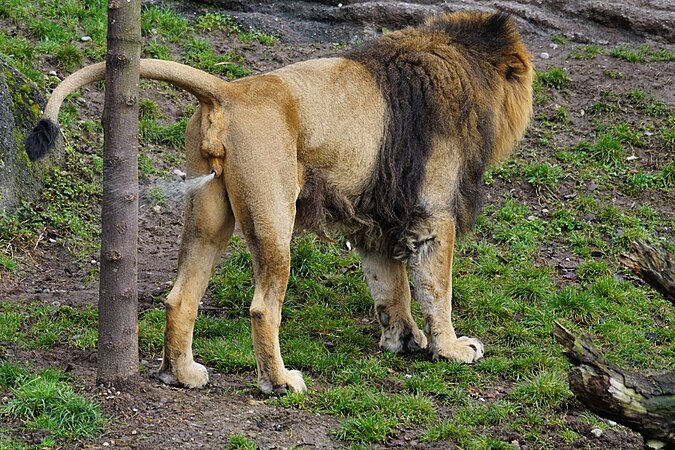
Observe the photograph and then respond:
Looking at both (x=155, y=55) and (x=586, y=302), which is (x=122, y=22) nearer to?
(x=586, y=302)

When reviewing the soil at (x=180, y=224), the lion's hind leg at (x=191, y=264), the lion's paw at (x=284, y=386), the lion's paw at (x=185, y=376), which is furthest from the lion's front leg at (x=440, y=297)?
the lion's paw at (x=185, y=376)

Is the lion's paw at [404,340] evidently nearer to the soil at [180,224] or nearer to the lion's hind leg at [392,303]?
the lion's hind leg at [392,303]

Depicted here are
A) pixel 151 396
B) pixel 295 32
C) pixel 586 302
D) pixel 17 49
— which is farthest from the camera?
pixel 295 32

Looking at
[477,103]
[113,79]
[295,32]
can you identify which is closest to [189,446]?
[113,79]

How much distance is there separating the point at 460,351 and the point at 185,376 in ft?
5.99

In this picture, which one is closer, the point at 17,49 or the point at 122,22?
the point at 122,22

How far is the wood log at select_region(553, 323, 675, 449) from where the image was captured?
413 centimetres

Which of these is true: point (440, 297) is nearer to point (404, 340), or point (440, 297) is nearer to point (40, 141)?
point (404, 340)

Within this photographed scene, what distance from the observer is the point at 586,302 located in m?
7.21

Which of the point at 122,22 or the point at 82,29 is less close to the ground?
the point at 122,22

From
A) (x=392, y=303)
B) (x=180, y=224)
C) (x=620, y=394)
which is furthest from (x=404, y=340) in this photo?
(x=180, y=224)

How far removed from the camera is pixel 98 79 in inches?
202

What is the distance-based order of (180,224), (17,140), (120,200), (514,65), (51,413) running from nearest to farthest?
(51,413)
(120,200)
(514,65)
(17,140)
(180,224)

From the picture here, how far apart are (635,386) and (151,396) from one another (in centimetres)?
249
